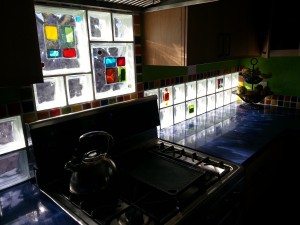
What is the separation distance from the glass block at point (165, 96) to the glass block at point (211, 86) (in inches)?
20.0

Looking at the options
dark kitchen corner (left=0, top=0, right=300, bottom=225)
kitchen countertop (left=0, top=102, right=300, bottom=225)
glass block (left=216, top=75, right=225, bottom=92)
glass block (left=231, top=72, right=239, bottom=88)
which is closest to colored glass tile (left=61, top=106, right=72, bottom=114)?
dark kitchen corner (left=0, top=0, right=300, bottom=225)

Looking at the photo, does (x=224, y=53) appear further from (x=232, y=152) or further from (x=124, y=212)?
(x=124, y=212)

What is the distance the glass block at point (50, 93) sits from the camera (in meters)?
1.26

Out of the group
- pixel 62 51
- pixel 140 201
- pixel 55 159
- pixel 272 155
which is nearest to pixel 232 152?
→ pixel 272 155

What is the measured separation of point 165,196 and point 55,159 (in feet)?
1.78

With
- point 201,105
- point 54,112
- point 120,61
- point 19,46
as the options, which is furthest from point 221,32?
point 19,46

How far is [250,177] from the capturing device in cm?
149

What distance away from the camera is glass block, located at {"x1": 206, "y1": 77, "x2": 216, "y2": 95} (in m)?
2.31

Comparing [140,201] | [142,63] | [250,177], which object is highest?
[142,63]

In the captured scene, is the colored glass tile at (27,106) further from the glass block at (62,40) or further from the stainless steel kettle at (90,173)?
the stainless steel kettle at (90,173)

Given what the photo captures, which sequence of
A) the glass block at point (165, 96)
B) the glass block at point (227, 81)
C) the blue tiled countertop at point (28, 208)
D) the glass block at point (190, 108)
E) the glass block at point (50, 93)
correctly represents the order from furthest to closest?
the glass block at point (227, 81), the glass block at point (190, 108), the glass block at point (165, 96), the glass block at point (50, 93), the blue tiled countertop at point (28, 208)

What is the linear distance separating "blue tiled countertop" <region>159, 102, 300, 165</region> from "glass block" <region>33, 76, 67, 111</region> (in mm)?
749

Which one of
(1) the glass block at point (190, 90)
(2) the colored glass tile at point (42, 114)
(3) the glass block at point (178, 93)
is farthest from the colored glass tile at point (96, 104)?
(1) the glass block at point (190, 90)

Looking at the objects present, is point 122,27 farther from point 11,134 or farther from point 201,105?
point 201,105
